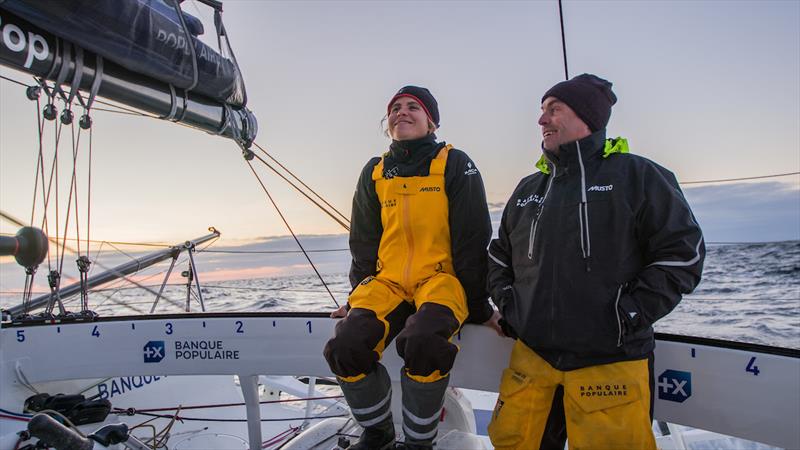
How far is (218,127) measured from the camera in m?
3.52

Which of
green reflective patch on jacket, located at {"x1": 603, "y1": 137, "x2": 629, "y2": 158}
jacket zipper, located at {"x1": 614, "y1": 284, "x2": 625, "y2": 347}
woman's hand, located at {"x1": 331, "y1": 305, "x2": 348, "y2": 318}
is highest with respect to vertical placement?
green reflective patch on jacket, located at {"x1": 603, "y1": 137, "x2": 629, "y2": 158}

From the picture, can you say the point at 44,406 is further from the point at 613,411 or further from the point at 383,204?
the point at 613,411

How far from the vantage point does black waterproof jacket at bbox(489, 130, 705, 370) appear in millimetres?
1499

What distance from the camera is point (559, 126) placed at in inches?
70.6

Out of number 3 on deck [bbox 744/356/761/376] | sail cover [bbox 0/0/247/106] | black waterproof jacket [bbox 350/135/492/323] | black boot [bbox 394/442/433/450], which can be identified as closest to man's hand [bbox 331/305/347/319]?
black waterproof jacket [bbox 350/135/492/323]

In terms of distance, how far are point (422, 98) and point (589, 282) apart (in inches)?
43.9

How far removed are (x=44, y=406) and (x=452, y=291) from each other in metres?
2.30

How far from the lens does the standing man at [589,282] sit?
1.50 m

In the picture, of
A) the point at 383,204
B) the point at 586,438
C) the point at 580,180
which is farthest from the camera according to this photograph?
the point at 383,204

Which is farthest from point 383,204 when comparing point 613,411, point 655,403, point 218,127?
point 218,127

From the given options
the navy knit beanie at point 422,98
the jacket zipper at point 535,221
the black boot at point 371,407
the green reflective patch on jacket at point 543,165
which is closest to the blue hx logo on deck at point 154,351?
the black boot at point 371,407

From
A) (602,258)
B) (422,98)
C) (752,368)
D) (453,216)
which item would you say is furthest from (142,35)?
(752,368)

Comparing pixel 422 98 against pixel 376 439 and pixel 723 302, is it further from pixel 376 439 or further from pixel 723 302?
pixel 723 302

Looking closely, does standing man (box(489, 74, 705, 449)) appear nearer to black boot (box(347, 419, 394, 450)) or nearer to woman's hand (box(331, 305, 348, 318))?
black boot (box(347, 419, 394, 450))
